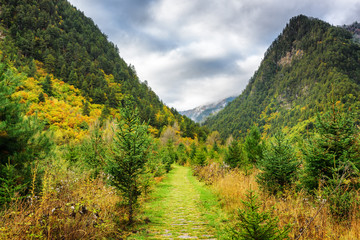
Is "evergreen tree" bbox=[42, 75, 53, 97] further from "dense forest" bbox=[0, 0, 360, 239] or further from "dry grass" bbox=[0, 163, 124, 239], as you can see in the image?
"dry grass" bbox=[0, 163, 124, 239]

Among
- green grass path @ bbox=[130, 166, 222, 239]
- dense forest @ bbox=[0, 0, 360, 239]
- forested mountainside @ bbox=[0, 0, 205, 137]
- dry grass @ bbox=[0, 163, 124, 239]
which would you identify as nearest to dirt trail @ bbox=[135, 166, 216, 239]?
green grass path @ bbox=[130, 166, 222, 239]

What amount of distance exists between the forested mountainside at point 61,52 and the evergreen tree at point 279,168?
4111 cm

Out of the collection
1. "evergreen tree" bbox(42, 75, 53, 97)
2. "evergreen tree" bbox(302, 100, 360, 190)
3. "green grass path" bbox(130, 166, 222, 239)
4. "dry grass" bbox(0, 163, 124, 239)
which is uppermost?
"evergreen tree" bbox(42, 75, 53, 97)

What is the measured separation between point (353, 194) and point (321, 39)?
8564 inches

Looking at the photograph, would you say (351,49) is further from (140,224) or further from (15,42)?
(15,42)

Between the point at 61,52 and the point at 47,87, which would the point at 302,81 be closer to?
the point at 61,52

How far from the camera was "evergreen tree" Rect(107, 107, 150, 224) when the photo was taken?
5.18 metres

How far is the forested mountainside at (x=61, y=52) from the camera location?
57.1m

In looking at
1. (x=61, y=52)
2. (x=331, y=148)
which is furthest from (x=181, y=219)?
(x=61, y=52)

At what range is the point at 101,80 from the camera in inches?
2662

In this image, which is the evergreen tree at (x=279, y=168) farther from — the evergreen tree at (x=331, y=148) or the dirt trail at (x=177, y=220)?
the dirt trail at (x=177, y=220)

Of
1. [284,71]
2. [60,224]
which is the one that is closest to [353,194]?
[60,224]

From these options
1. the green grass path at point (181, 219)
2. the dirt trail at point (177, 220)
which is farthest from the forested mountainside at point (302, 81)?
the dirt trail at point (177, 220)

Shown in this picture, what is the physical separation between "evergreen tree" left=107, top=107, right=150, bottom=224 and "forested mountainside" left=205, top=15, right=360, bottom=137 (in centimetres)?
10721
